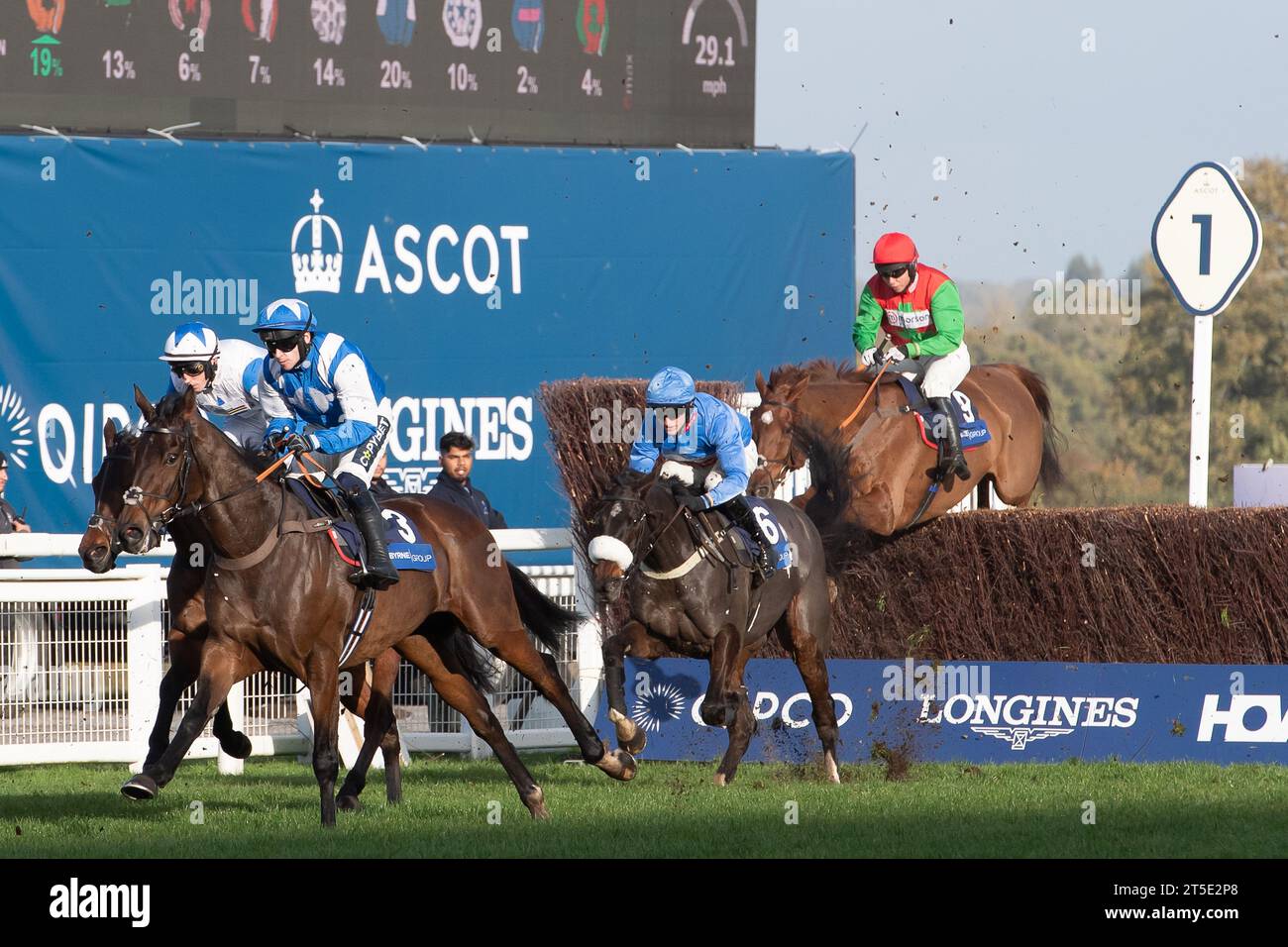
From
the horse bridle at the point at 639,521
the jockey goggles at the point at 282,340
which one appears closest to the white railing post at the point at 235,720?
the horse bridle at the point at 639,521

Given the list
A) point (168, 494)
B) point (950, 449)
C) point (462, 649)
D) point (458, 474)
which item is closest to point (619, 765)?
point (462, 649)

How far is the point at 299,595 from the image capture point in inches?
271

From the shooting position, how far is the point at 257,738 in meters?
9.46

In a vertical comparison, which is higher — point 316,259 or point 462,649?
point 316,259

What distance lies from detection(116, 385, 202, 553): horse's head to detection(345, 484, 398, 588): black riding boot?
2.24 feet

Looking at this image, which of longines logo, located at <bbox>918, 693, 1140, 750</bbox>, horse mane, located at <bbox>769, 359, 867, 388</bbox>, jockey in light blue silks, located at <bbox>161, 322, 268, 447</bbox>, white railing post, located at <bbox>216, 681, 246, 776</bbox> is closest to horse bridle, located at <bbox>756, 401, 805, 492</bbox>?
horse mane, located at <bbox>769, 359, 867, 388</bbox>

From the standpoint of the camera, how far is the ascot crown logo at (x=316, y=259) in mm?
12250

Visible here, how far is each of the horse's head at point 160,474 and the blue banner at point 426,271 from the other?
202 inches

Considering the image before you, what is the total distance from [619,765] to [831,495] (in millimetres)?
2274

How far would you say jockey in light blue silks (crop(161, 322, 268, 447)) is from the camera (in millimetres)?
7641

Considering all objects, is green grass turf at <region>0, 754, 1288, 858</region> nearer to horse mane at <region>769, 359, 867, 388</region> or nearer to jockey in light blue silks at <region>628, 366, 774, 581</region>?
jockey in light blue silks at <region>628, 366, 774, 581</region>

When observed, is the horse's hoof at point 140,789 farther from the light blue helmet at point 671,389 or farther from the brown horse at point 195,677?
the light blue helmet at point 671,389

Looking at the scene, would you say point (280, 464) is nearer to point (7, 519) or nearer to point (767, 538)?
point (767, 538)
